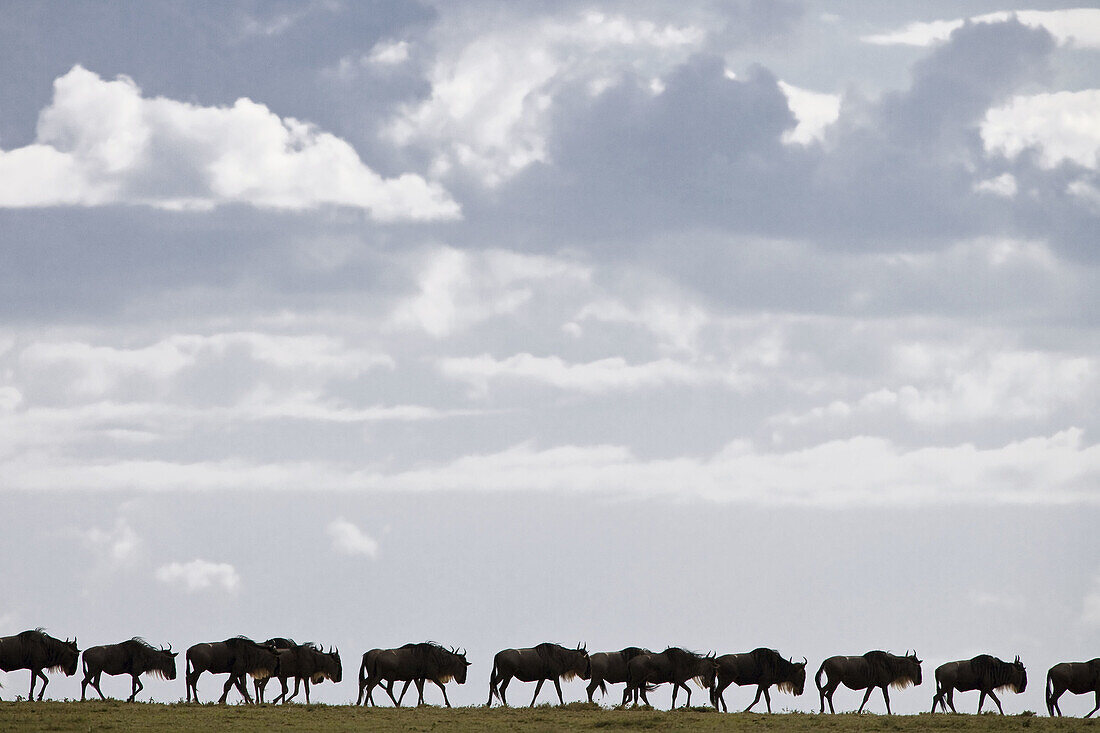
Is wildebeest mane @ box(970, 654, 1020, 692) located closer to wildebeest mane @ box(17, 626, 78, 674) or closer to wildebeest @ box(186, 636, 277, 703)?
wildebeest @ box(186, 636, 277, 703)

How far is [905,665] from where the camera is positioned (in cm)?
5034

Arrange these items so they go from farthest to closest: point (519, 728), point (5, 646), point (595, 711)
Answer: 1. point (5, 646)
2. point (595, 711)
3. point (519, 728)

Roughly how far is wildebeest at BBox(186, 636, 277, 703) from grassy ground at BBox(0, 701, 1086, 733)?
3.69m

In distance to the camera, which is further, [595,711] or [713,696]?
[713,696]

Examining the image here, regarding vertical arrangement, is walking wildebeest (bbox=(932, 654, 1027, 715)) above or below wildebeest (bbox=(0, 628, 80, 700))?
below

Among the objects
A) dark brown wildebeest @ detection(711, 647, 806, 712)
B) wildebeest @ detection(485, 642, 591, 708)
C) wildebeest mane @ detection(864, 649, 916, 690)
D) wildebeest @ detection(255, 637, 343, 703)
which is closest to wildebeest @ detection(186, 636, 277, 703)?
wildebeest @ detection(255, 637, 343, 703)

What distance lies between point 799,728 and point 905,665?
1242 centimetres

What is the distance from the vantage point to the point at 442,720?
40594 mm

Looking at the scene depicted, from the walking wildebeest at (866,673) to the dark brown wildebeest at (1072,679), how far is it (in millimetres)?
5010

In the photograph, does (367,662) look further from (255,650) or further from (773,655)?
(773,655)

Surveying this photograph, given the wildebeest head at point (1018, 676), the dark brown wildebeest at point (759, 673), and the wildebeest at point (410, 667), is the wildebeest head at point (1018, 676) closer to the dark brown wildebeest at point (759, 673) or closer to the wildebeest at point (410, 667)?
the dark brown wildebeest at point (759, 673)

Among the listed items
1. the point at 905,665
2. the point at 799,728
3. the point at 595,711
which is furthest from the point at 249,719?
the point at 905,665

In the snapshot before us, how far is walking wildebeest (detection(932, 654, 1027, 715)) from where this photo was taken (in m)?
49.8

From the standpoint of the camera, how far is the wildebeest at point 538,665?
49.0 metres
